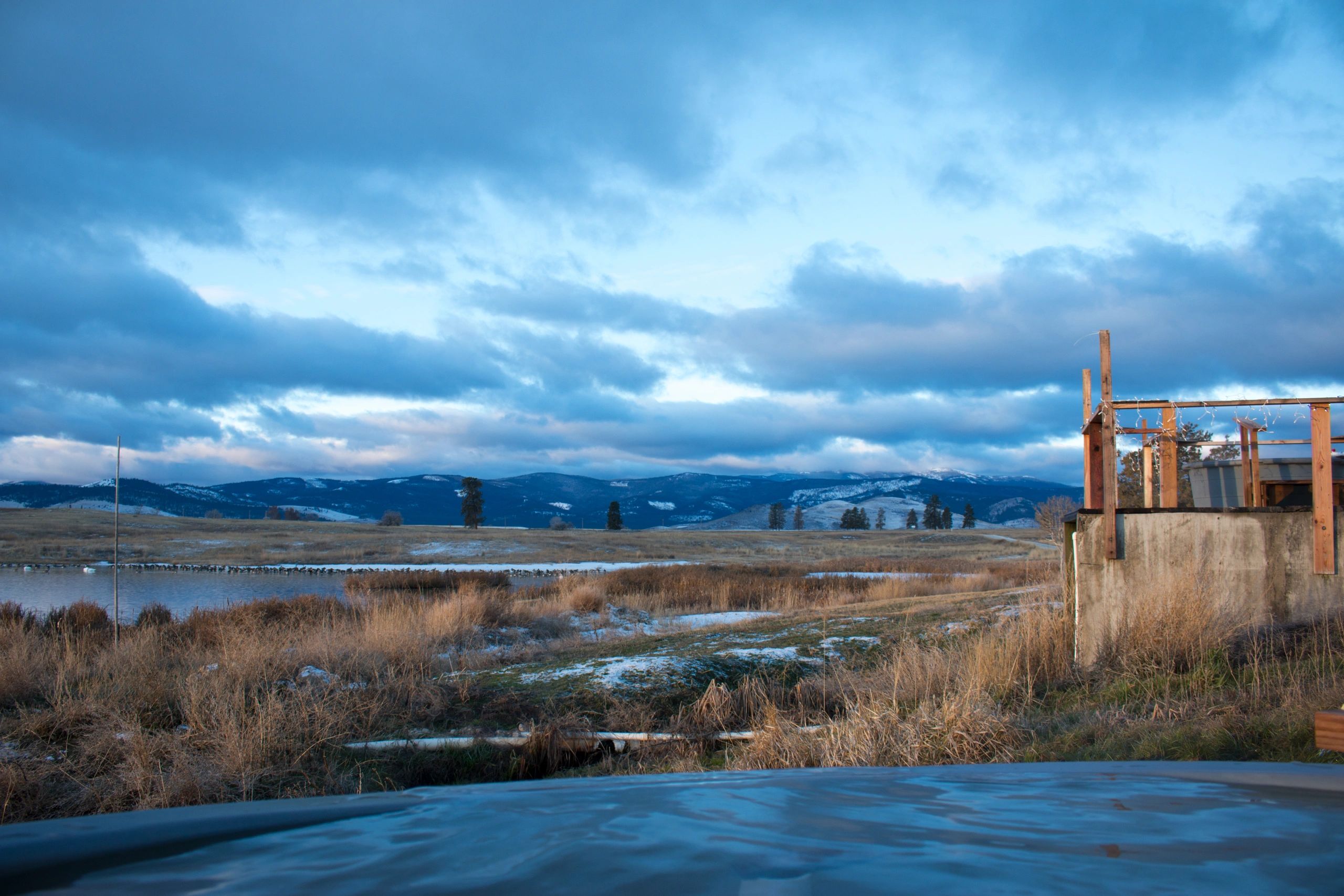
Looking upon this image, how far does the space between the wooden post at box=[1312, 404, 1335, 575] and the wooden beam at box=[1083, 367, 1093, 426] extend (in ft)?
7.01

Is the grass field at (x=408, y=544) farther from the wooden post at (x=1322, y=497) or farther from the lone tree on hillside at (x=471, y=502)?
the wooden post at (x=1322, y=497)

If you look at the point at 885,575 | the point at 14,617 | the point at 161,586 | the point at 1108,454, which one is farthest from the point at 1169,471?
the point at 161,586

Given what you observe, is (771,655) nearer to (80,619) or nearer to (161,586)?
(80,619)

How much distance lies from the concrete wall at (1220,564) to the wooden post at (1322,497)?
0.10m

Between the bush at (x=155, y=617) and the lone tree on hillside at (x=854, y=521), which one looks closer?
the bush at (x=155, y=617)

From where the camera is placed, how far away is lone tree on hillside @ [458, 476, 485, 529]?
8444 centimetres

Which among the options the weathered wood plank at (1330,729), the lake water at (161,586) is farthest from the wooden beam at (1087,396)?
the lake water at (161,586)

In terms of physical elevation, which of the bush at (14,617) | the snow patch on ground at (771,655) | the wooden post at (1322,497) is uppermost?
the wooden post at (1322,497)

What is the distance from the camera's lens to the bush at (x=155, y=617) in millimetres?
15852

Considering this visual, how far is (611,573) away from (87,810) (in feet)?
74.2

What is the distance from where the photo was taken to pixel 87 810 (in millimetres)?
5438

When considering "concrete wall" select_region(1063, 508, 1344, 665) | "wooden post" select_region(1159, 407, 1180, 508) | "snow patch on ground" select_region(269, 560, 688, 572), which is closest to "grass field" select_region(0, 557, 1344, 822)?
"concrete wall" select_region(1063, 508, 1344, 665)

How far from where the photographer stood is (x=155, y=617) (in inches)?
686

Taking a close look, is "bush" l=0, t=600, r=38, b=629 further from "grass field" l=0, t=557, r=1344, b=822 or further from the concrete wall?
the concrete wall
